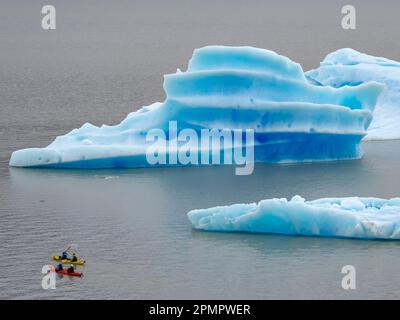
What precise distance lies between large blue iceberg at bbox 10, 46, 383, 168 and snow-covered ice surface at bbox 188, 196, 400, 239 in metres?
8.55

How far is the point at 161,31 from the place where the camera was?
13100 centimetres

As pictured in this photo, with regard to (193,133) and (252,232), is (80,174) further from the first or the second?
(252,232)

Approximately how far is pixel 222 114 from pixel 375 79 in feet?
27.8

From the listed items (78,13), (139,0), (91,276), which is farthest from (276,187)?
(139,0)

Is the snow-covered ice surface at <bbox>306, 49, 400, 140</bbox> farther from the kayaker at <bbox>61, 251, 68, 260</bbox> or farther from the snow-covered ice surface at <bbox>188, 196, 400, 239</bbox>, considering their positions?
the kayaker at <bbox>61, 251, 68, 260</bbox>

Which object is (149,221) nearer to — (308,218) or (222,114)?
(308,218)

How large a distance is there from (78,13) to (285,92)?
410 ft

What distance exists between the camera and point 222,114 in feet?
130

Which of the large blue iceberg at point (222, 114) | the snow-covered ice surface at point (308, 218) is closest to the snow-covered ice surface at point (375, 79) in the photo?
the large blue iceberg at point (222, 114)

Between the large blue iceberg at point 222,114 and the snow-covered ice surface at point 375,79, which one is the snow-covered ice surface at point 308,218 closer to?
the large blue iceberg at point 222,114

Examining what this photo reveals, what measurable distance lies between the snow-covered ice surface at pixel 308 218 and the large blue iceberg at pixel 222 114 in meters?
8.55

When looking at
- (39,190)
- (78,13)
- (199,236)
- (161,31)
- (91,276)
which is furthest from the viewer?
(78,13)

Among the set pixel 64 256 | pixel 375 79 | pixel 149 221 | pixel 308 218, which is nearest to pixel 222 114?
pixel 149 221

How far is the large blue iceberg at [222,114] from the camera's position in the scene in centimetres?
3925
